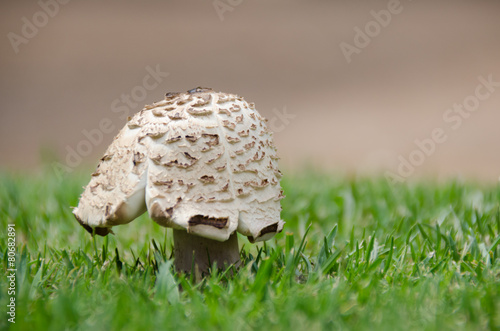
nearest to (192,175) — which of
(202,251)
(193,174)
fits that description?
(193,174)

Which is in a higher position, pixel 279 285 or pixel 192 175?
pixel 192 175

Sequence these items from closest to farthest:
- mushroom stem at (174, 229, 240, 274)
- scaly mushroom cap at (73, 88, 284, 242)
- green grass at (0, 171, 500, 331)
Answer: green grass at (0, 171, 500, 331) < scaly mushroom cap at (73, 88, 284, 242) < mushroom stem at (174, 229, 240, 274)

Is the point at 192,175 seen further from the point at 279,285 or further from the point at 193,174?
the point at 279,285

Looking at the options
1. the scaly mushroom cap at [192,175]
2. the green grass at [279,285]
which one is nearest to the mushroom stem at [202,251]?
the green grass at [279,285]

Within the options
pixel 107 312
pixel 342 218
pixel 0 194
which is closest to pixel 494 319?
pixel 107 312

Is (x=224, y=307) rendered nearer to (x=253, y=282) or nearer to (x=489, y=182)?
(x=253, y=282)

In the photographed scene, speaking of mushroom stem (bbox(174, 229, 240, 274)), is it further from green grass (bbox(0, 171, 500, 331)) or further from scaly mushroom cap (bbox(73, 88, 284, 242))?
scaly mushroom cap (bbox(73, 88, 284, 242))

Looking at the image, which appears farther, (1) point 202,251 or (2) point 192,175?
(1) point 202,251

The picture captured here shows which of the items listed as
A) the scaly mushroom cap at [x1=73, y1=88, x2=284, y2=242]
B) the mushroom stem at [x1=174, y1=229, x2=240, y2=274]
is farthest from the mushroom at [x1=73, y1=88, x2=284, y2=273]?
the mushroom stem at [x1=174, y1=229, x2=240, y2=274]
